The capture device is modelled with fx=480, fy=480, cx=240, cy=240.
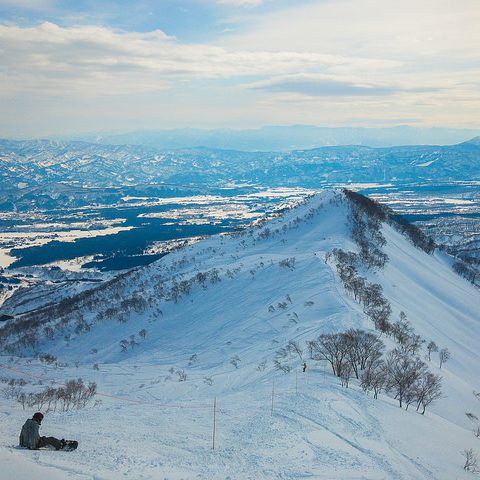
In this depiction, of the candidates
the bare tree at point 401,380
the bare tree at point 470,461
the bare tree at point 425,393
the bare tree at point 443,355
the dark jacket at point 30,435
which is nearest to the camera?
the dark jacket at point 30,435

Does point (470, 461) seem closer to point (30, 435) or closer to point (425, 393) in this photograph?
point (425, 393)

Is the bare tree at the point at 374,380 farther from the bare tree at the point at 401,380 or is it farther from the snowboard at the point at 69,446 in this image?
the snowboard at the point at 69,446

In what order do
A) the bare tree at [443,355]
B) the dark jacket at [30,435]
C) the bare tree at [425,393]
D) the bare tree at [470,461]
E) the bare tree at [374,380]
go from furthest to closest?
the bare tree at [443,355], the bare tree at [425,393], the bare tree at [374,380], the bare tree at [470,461], the dark jacket at [30,435]

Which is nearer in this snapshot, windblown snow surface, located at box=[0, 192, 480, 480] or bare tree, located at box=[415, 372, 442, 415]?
windblown snow surface, located at box=[0, 192, 480, 480]

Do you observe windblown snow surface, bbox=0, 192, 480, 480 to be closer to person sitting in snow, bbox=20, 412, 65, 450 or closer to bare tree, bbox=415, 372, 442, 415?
person sitting in snow, bbox=20, 412, 65, 450

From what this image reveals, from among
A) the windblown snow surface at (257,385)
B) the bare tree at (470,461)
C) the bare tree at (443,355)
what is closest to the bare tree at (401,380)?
the windblown snow surface at (257,385)

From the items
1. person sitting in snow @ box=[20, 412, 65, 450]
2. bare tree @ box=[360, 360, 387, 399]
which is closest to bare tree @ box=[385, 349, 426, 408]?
bare tree @ box=[360, 360, 387, 399]

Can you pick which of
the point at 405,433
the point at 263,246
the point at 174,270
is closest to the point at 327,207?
the point at 263,246

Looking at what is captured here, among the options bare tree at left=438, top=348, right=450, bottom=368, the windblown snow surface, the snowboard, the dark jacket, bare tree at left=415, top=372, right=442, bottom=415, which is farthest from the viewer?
bare tree at left=438, top=348, right=450, bottom=368
